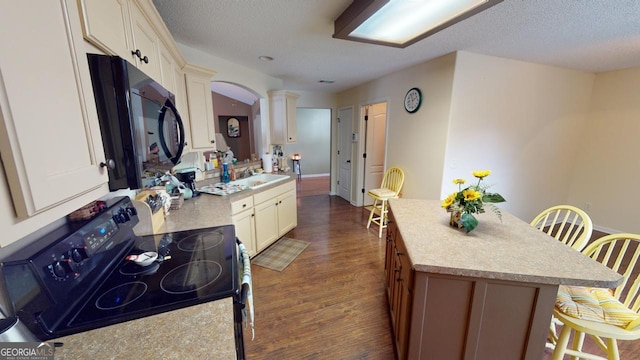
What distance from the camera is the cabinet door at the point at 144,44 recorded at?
1193 mm

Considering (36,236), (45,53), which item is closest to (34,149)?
(45,53)

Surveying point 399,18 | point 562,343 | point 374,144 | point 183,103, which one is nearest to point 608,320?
point 562,343

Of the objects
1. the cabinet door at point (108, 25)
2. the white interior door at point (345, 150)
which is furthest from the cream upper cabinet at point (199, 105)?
the white interior door at point (345, 150)

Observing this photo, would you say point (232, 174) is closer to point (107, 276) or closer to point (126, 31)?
point (126, 31)

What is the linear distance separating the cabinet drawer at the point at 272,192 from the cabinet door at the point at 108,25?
5.80ft

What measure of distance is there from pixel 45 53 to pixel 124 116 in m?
0.26

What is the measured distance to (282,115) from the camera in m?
3.76

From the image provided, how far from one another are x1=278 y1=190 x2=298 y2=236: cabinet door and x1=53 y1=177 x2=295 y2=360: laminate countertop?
2.32 metres

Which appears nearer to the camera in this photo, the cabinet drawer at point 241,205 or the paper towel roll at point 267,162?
the cabinet drawer at point 241,205

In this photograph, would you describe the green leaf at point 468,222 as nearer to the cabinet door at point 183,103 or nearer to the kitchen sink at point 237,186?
the kitchen sink at point 237,186

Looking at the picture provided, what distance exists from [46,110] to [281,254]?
260 centimetres

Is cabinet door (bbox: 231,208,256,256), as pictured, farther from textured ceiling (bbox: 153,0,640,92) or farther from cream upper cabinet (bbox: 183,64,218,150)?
textured ceiling (bbox: 153,0,640,92)

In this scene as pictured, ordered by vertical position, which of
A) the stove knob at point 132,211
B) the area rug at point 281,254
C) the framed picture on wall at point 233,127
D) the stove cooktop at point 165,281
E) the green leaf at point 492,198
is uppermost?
the framed picture on wall at point 233,127

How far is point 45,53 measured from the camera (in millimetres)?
563
